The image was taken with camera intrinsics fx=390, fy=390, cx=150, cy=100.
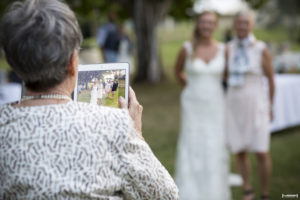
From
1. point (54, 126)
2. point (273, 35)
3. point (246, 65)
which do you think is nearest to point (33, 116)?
point (54, 126)

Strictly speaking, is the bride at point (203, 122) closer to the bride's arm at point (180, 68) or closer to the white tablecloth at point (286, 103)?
the bride's arm at point (180, 68)

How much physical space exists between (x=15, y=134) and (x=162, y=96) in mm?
11016

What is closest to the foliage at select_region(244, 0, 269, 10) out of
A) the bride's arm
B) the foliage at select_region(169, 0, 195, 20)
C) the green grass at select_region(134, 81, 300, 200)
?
the foliage at select_region(169, 0, 195, 20)

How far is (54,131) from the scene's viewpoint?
4.25 feet

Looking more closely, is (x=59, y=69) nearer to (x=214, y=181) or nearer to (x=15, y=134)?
(x=15, y=134)

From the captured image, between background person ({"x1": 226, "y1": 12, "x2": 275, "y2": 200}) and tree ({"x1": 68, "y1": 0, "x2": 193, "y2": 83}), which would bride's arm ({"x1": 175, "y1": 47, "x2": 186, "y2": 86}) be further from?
tree ({"x1": 68, "y1": 0, "x2": 193, "y2": 83})

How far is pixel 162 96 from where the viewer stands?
12289 mm

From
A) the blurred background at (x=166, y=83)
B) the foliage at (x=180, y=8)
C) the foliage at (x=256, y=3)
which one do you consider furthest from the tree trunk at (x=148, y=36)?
the foliage at (x=256, y=3)

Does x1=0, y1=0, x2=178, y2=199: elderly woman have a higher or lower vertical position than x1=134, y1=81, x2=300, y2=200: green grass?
higher

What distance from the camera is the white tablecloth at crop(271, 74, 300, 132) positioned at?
7.25 meters

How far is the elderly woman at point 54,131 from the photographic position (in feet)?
4.20

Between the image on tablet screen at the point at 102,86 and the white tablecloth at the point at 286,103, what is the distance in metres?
6.04

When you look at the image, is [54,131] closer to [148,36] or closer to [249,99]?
[249,99]

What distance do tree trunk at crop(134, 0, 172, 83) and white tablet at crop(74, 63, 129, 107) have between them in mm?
12332
